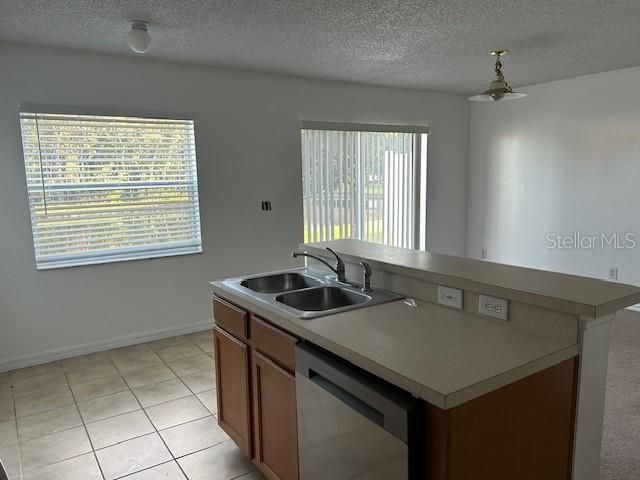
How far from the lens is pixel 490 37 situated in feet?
11.1

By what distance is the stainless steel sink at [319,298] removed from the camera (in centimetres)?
222

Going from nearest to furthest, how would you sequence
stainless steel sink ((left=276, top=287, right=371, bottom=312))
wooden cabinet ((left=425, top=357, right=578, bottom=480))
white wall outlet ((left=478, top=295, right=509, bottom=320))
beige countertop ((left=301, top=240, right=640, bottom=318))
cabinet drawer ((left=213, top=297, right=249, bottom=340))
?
wooden cabinet ((left=425, top=357, right=578, bottom=480)), beige countertop ((left=301, top=240, right=640, bottom=318)), white wall outlet ((left=478, top=295, right=509, bottom=320)), cabinet drawer ((left=213, top=297, right=249, bottom=340)), stainless steel sink ((left=276, top=287, right=371, bottom=312))

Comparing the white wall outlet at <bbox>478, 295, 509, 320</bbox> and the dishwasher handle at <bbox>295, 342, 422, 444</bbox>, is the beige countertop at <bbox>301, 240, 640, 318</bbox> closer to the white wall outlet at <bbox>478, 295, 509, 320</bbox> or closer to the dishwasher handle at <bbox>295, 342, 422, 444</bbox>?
the white wall outlet at <bbox>478, 295, 509, 320</bbox>

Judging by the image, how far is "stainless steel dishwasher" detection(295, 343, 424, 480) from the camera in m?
1.21

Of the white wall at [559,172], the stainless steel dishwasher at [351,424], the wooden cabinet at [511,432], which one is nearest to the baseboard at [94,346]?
the stainless steel dishwasher at [351,424]

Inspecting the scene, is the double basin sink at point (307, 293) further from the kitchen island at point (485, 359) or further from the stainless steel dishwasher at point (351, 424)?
the stainless steel dishwasher at point (351, 424)

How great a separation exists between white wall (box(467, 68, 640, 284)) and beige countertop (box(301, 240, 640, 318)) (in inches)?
137

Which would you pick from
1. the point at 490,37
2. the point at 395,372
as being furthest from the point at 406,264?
the point at 490,37

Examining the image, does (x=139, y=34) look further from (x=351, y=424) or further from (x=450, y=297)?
(x=351, y=424)

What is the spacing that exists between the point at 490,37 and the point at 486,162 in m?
2.82

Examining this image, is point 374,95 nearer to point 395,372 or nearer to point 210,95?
point 210,95

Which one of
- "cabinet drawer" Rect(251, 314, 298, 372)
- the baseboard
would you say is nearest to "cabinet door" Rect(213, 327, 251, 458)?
"cabinet drawer" Rect(251, 314, 298, 372)

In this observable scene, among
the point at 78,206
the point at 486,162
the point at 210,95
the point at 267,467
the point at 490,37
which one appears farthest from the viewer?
the point at 486,162

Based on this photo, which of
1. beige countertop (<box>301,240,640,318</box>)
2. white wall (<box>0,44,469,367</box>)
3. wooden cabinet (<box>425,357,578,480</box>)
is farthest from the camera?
white wall (<box>0,44,469,367</box>)
